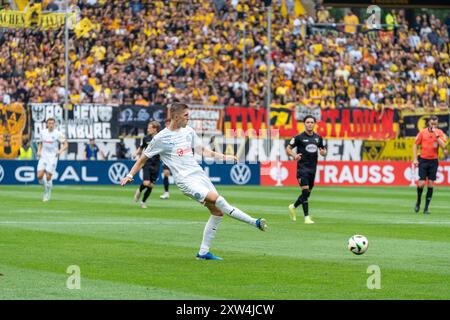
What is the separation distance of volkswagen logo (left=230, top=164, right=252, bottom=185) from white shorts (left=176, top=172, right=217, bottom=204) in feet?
93.5

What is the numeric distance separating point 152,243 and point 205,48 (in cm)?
3132

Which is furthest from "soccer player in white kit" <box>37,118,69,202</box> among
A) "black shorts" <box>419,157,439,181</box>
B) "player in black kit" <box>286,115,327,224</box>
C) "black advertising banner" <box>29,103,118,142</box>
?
"black shorts" <box>419,157,439,181</box>

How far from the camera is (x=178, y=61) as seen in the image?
47469 millimetres

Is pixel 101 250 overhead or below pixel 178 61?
below

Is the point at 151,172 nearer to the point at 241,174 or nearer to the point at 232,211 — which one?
the point at 232,211

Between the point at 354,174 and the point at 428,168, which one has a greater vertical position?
the point at 428,168

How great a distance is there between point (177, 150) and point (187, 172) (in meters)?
0.34

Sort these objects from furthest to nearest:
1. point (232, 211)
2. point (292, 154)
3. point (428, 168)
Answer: point (428, 168) < point (292, 154) < point (232, 211)

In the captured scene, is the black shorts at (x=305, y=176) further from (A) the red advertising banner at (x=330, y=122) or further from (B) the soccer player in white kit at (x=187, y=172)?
(A) the red advertising banner at (x=330, y=122)

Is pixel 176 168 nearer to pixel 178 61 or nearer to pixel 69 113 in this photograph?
pixel 69 113

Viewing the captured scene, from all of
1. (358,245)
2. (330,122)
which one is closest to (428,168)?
(358,245)

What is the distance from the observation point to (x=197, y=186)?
50.2 feet

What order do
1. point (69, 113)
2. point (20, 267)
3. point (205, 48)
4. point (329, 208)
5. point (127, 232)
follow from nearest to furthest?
point (20, 267) → point (127, 232) → point (329, 208) → point (69, 113) → point (205, 48)
